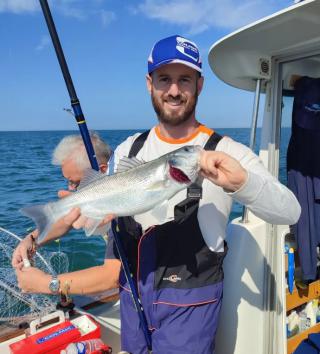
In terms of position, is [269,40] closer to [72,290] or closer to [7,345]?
[72,290]

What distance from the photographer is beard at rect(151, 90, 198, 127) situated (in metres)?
2.76

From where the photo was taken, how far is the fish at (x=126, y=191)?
2.43 m

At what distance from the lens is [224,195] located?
9.02ft

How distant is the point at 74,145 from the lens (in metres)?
3.92

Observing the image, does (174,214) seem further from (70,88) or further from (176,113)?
(70,88)

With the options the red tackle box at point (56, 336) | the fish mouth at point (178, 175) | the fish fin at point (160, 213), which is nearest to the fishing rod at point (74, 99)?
the fish fin at point (160, 213)

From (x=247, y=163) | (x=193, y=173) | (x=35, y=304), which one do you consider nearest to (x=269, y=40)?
(x=247, y=163)

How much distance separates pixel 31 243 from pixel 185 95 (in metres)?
1.87

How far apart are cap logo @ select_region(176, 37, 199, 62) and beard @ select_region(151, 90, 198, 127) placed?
267 mm

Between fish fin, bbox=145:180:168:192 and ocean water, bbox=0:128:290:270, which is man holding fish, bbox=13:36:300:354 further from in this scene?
ocean water, bbox=0:128:290:270

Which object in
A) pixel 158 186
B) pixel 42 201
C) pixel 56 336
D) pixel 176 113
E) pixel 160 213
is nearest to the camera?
pixel 158 186

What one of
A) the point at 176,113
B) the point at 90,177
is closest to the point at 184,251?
the point at 90,177

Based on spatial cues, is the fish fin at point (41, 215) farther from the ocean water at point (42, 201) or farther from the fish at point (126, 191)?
the ocean water at point (42, 201)

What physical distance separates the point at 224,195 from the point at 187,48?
→ 110cm
